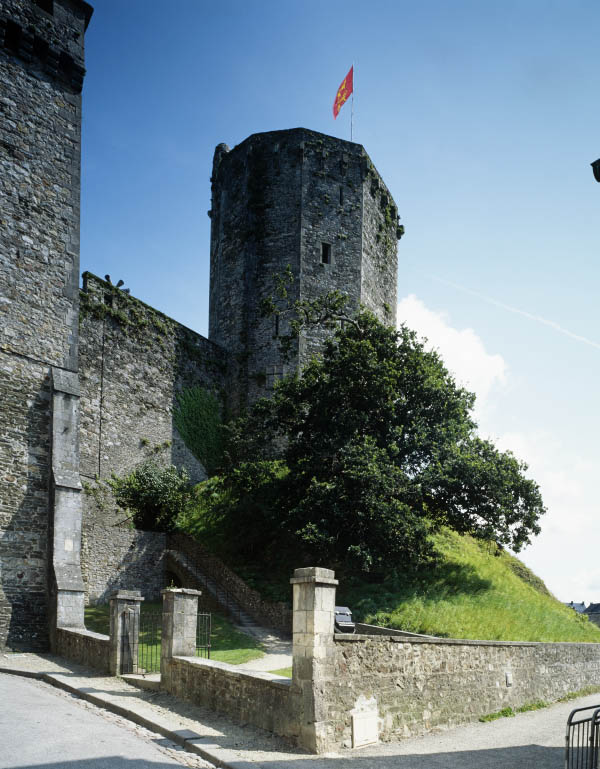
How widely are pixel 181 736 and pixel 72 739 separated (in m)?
1.28

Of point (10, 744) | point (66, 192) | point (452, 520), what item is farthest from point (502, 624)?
point (66, 192)

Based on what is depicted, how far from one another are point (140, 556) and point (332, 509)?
5776 mm

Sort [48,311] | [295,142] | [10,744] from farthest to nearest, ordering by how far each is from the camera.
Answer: [295,142] < [48,311] < [10,744]

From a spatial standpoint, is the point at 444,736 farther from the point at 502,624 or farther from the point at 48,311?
the point at 48,311

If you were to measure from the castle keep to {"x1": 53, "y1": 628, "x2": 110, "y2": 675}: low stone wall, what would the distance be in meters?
0.55

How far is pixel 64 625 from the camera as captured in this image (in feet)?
45.5

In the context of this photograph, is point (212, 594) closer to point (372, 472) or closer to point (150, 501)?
point (150, 501)

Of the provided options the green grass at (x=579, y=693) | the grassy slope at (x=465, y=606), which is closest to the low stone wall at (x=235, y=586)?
the grassy slope at (x=465, y=606)

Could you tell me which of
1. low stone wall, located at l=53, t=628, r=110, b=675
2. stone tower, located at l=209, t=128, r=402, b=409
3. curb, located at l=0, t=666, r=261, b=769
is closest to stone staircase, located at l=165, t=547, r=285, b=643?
low stone wall, located at l=53, t=628, r=110, b=675

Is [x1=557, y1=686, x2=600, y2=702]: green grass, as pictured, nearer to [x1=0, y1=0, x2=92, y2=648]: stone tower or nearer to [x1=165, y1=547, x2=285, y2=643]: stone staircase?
[x1=165, y1=547, x2=285, y2=643]: stone staircase

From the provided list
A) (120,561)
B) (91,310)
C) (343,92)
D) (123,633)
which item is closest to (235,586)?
(120,561)

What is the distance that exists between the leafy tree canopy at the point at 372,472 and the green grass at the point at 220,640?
291 cm

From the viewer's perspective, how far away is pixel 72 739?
7.77m

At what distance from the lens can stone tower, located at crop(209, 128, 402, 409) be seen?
29938mm
